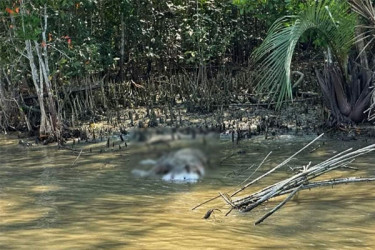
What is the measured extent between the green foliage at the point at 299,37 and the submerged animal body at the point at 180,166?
3.93 feet

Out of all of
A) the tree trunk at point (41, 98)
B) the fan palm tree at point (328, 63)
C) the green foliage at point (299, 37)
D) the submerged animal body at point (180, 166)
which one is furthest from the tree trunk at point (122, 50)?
the submerged animal body at point (180, 166)

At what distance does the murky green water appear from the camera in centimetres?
496

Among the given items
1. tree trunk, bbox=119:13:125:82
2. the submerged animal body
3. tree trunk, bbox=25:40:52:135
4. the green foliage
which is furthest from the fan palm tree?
tree trunk, bbox=119:13:125:82

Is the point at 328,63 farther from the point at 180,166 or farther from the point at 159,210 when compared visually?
the point at 159,210

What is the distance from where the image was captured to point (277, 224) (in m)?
5.36

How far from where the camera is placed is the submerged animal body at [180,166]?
7.42 meters

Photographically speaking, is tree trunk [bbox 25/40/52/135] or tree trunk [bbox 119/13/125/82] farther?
tree trunk [bbox 119/13/125/82]

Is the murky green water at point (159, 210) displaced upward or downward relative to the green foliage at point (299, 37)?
downward

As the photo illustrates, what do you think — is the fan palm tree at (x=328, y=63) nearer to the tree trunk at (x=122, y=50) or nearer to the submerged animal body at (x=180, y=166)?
the submerged animal body at (x=180, y=166)

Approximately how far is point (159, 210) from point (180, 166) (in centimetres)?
157

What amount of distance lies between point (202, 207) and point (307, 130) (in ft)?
16.2

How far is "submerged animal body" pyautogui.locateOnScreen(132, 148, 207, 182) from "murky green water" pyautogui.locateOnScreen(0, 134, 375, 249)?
0.16 m

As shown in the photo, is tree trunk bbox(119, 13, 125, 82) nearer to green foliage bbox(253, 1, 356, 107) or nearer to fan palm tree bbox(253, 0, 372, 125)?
fan palm tree bbox(253, 0, 372, 125)

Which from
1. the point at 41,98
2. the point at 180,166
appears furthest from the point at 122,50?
the point at 180,166
